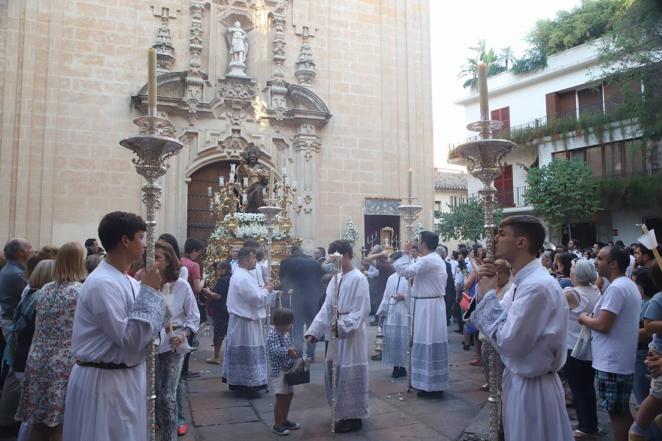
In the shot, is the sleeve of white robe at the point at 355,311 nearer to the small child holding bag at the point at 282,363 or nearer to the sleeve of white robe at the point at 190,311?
the small child holding bag at the point at 282,363

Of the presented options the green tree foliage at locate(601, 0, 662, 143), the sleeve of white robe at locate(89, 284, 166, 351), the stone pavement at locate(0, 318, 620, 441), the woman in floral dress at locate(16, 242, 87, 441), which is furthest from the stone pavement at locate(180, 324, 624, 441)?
the green tree foliage at locate(601, 0, 662, 143)

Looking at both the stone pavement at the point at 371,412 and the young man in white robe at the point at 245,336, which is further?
the young man in white robe at the point at 245,336

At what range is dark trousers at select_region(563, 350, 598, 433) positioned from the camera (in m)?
4.76

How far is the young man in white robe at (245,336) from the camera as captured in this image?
6258 mm

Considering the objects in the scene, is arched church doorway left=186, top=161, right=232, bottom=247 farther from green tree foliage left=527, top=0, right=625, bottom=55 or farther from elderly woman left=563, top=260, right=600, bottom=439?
green tree foliage left=527, top=0, right=625, bottom=55

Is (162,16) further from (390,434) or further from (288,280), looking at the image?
(390,434)

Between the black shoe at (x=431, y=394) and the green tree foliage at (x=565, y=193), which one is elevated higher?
the green tree foliage at (x=565, y=193)

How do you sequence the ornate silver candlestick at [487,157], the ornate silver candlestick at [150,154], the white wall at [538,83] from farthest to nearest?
the white wall at [538,83] < the ornate silver candlestick at [487,157] < the ornate silver candlestick at [150,154]

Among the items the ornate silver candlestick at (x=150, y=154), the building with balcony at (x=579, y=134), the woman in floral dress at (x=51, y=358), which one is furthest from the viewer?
the building with balcony at (x=579, y=134)

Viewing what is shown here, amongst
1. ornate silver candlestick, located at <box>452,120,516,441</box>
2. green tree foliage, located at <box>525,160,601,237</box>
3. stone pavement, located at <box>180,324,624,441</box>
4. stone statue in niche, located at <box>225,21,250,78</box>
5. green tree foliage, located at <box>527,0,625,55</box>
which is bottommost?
stone pavement, located at <box>180,324,624,441</box>

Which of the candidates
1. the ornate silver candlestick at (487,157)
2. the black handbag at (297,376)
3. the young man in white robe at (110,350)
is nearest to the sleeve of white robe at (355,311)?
the black handbag at (297,376)

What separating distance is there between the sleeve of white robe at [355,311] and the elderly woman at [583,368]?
1988 millimetres

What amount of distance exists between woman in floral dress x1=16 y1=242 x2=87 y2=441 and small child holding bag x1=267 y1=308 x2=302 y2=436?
6.05 ft

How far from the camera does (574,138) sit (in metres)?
24.4
